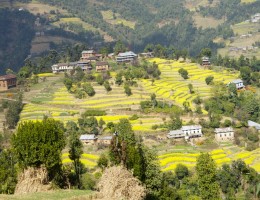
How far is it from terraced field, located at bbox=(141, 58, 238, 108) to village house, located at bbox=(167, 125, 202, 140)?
9.32 metres

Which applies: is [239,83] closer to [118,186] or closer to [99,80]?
[99,80]

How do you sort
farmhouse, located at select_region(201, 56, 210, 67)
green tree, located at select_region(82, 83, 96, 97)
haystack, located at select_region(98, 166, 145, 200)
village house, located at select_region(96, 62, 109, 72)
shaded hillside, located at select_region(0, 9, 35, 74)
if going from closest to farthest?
haystack, located at select_region(98, 166, 145, 200), green tree, located at select_region(82, 83, 96, 97), village house, located at select_region(96, 62, 109, 72), farmhouse, located at select_region(201, 56, 210, 67), shaded hillside, located at select_region(0, 9, 35, 74)

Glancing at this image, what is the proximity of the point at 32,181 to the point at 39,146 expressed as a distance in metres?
2.94

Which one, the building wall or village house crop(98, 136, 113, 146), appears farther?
the building wall

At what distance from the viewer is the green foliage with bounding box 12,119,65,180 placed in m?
24.6

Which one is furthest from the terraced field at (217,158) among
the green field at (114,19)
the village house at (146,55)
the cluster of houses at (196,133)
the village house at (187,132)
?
the green field at (114,19)

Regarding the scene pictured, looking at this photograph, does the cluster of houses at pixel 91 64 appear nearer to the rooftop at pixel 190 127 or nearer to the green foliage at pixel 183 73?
the green foliage at pixel 183 73

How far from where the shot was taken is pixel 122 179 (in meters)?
Answer: 19.9

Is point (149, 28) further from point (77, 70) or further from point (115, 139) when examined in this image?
point (115, 139)

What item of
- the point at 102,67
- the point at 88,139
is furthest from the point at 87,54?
the point at 88,139

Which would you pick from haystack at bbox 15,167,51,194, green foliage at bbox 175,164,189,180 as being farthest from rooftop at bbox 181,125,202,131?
haystack at bbox 15,167,51,194

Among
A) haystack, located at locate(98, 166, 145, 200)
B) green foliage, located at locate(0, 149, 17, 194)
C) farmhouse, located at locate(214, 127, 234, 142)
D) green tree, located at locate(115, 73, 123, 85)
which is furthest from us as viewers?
green tree, located at locate(115, 73, 123, 85)

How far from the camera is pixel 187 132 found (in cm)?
5647

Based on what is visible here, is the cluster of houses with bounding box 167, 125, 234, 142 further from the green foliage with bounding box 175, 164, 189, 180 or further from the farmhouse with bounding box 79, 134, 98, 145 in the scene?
the farmhouse with bounding box 79, 134, 98, 145
